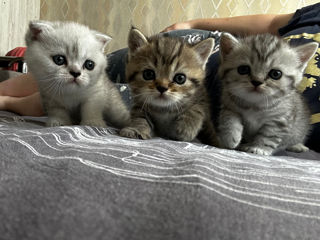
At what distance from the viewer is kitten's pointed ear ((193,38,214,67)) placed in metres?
0.99

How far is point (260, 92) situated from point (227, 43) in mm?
216

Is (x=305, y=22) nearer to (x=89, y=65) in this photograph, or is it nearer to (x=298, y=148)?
(x=298, y=148)

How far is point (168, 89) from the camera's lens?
89cm

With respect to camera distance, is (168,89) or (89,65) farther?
(89,65)

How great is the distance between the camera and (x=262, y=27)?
1682mm

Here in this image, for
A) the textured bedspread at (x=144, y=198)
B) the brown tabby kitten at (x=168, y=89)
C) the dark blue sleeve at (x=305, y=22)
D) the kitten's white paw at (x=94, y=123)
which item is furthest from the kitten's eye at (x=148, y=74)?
the dark blue sleeve at (x=305, y=22)

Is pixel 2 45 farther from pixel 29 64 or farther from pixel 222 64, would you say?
pixel 222 64

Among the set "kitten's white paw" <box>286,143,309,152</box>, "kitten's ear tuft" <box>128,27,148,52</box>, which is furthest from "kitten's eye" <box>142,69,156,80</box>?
"kitten's white paw" <box>286,143,309,152</box>

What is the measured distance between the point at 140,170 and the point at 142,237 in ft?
0.55

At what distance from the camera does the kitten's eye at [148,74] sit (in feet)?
3.04

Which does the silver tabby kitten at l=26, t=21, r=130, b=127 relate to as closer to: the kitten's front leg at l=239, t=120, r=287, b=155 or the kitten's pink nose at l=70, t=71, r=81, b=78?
the kitten's pink nose at l=70, t=71, r=81, b=78

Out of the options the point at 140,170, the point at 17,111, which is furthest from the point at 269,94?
the point at 17,111

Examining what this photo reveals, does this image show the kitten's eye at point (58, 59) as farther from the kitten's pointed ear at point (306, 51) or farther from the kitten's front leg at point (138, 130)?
the kitten's pointed ear at point (306, 51)

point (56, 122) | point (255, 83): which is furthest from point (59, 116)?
point (255, 83)
